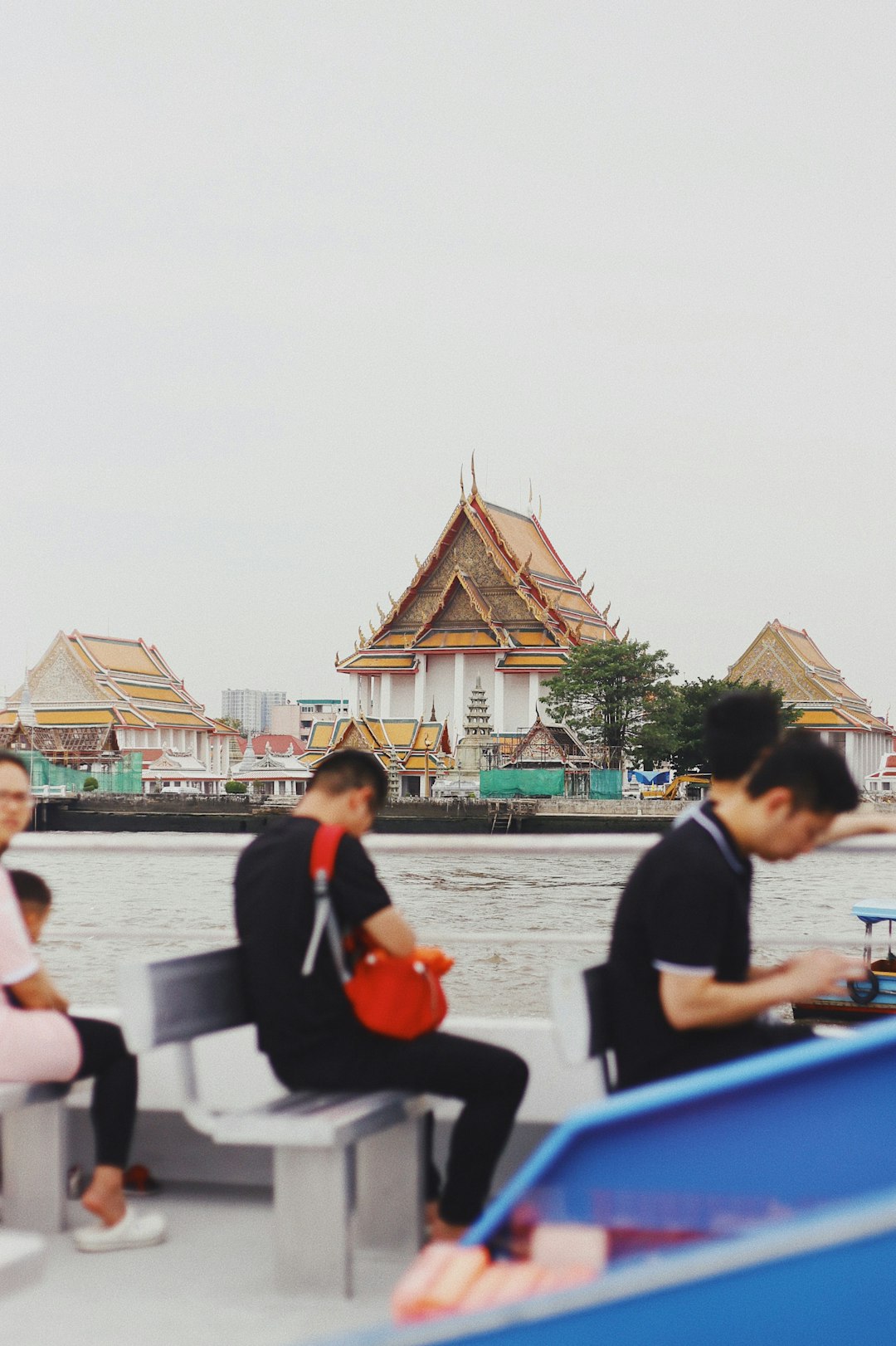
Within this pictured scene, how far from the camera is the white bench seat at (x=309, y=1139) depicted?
2115 millimetres

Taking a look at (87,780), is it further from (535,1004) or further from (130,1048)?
(130,1048)

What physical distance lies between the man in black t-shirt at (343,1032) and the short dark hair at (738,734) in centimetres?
49

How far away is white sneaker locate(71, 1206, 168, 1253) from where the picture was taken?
7.59ft

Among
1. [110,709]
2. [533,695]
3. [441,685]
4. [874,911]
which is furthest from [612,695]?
[874,911]

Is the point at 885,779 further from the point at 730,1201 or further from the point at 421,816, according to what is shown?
the point at 730,1201

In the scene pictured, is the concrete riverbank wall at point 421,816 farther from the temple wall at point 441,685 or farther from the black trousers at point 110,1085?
the black trousers at point 110,1085

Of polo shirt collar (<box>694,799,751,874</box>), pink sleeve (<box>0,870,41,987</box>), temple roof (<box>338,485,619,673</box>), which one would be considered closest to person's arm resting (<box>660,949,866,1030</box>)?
polo shirt collar (<box>694,799,751,874</box>)

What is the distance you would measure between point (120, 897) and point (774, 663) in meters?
40.1

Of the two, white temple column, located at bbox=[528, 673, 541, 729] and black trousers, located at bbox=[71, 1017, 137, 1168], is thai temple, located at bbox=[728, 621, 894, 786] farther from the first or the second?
black trousers, located at bbox=[71, 1017, 137, 1168]

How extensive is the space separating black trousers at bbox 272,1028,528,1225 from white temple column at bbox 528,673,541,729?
50.2 m

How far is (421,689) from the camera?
54.4 meters

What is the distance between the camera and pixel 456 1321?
1049mm

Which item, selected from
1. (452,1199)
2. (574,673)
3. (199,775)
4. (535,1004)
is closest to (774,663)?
(574,673)

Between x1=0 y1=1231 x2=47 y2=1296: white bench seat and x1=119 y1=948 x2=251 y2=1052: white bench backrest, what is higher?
x1=119 y1=948 x2=251 y2=1052: white bench backrest
